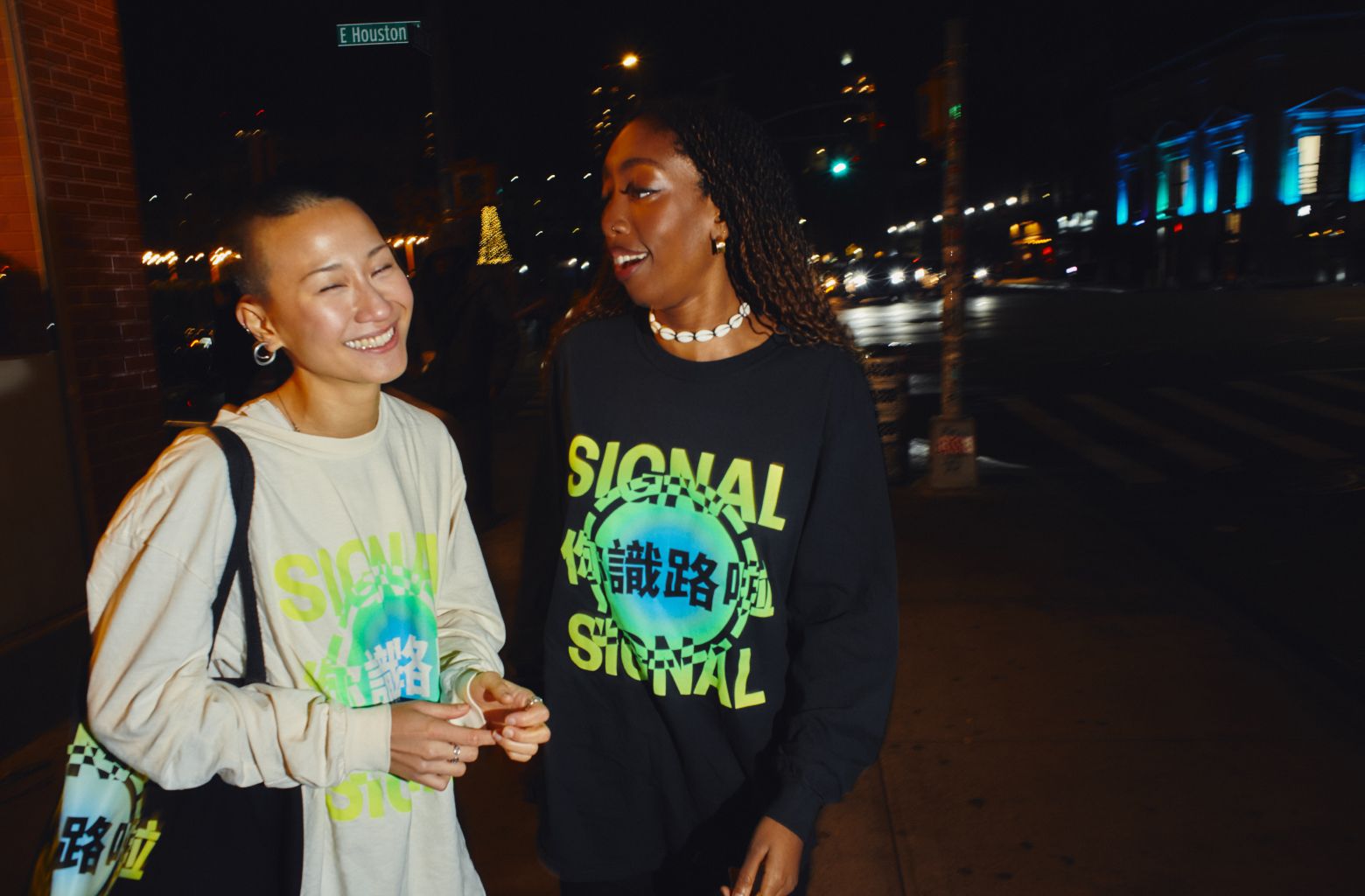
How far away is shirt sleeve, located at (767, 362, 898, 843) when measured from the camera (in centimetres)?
182

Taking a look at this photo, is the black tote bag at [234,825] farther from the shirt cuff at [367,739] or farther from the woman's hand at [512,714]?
the woman's hand at [512,714]

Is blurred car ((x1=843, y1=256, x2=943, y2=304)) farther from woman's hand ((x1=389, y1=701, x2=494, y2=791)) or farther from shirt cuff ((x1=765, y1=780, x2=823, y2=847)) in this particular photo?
woman's hand ((x1=389, y1=701, x2=494, y2=791))

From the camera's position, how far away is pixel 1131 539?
7.59 meters

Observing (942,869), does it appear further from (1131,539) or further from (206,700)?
(1131,539)

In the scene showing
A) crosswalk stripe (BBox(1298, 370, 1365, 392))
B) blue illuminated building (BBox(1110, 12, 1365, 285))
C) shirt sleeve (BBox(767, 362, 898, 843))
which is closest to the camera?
shirt sleeve (BBox(767, 362, 898, 843))

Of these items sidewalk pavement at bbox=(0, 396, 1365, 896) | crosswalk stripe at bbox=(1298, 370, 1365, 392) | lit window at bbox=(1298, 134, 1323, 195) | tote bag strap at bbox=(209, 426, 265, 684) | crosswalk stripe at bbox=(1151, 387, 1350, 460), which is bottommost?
crosswalk stripe at bbox=(1151, 387, 1350, 460)

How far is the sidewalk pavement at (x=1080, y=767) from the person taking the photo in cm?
355

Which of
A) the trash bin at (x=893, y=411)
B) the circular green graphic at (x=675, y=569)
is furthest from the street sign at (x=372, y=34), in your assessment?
the circular green graphic at (x=675, y=569)

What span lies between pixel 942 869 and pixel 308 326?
289 centimetres

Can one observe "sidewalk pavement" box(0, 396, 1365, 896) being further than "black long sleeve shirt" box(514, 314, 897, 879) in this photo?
Yes

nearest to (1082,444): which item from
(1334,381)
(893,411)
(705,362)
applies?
(893,411)

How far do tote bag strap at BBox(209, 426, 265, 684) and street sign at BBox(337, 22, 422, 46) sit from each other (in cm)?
989

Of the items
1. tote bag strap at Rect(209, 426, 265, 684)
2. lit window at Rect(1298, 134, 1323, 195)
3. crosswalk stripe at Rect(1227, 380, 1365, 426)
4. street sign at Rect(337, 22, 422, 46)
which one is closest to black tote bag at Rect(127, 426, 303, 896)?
tote bag strap at Rect(209, 426, 265, 684)

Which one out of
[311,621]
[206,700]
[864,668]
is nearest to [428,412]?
[311,621]
